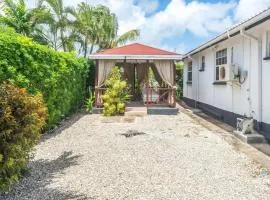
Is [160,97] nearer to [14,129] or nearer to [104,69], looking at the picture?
[104,69]

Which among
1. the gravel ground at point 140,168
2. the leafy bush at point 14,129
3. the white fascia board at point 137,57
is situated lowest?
the gravel ground at point 140,168

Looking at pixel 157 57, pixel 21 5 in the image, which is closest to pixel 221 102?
pixel 157 57

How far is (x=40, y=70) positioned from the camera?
9.30m

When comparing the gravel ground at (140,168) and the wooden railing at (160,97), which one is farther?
the wooden railing at (160,97)

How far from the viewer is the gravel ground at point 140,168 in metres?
5.16

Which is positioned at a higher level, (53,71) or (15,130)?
(53,71)

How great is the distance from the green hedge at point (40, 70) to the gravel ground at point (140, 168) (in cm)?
127

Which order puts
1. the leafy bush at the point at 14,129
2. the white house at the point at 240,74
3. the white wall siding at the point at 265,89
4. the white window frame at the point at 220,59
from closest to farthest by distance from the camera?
the leafy bush at the point at 14,129, the white wall siding at the point at 265,89, the white house at the point at 240,74, the white window frame at the point at 220,59

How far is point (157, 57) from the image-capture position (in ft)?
52.6

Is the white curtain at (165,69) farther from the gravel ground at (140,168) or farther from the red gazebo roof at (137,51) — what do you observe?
the gravel ground at (140,168)

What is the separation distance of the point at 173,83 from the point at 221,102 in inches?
133

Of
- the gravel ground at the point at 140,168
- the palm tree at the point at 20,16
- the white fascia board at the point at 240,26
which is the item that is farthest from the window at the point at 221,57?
the palm tree at the point at 20,16

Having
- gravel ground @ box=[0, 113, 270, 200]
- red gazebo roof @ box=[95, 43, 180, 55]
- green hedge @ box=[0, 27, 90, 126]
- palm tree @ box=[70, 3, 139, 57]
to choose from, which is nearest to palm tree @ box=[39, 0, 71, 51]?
palm tree @ box=[70, 3, 139, 57]

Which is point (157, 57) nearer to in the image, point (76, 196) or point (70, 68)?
point (70, 68)
